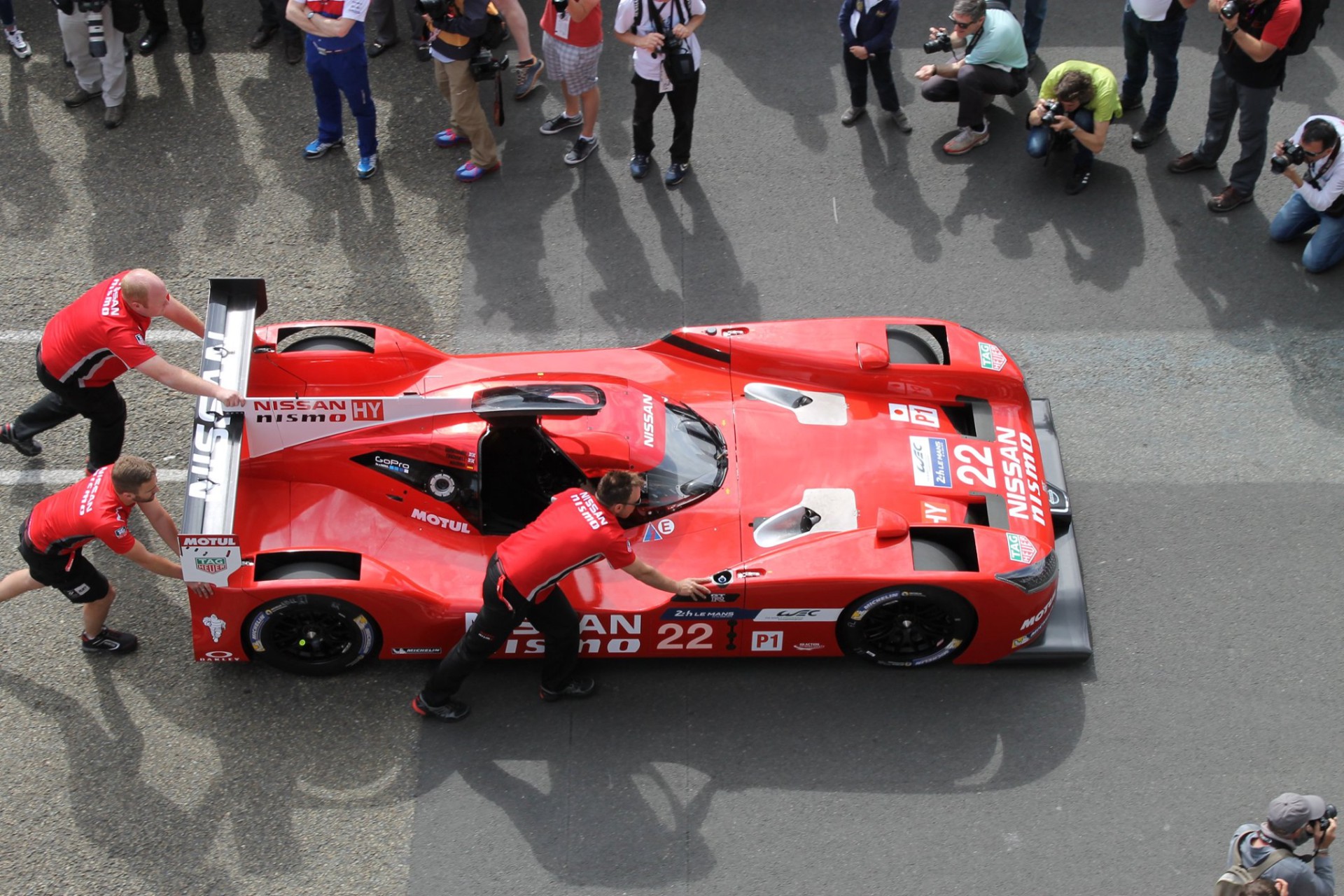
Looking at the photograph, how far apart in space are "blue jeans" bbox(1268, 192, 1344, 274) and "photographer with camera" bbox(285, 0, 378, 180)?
6368mm

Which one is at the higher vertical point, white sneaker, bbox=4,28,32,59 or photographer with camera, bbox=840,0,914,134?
photographer with camera, bbox=840,0,914,134

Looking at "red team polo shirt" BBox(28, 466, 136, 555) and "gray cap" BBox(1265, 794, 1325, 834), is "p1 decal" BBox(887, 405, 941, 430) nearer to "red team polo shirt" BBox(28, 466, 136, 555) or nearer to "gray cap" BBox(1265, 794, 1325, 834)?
"gray cap" BBox(1265, 794, 1325, 834)

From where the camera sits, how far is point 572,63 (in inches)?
333

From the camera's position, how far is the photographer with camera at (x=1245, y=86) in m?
7.84

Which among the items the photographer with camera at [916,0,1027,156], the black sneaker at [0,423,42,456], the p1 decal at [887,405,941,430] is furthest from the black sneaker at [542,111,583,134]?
the black sneaker at [0,423,42,456]

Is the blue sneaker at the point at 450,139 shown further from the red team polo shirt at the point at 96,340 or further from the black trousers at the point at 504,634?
the black trousers at the point at 504,634

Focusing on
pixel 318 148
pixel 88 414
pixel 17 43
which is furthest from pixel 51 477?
pixel 17 43

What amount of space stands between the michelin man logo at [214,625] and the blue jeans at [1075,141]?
628cm

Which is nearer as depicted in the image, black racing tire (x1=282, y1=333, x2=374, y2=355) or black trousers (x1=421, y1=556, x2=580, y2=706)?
black trousers (x1=421, y1=556, x2=580, y2=706)

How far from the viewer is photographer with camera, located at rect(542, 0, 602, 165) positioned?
323 inches

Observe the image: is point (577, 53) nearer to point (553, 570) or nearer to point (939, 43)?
point (939, 43)

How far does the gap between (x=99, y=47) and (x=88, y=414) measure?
146 inches

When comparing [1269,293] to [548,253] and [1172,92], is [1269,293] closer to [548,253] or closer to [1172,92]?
[1172,92]

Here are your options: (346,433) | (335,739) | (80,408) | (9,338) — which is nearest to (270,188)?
(9,338)
